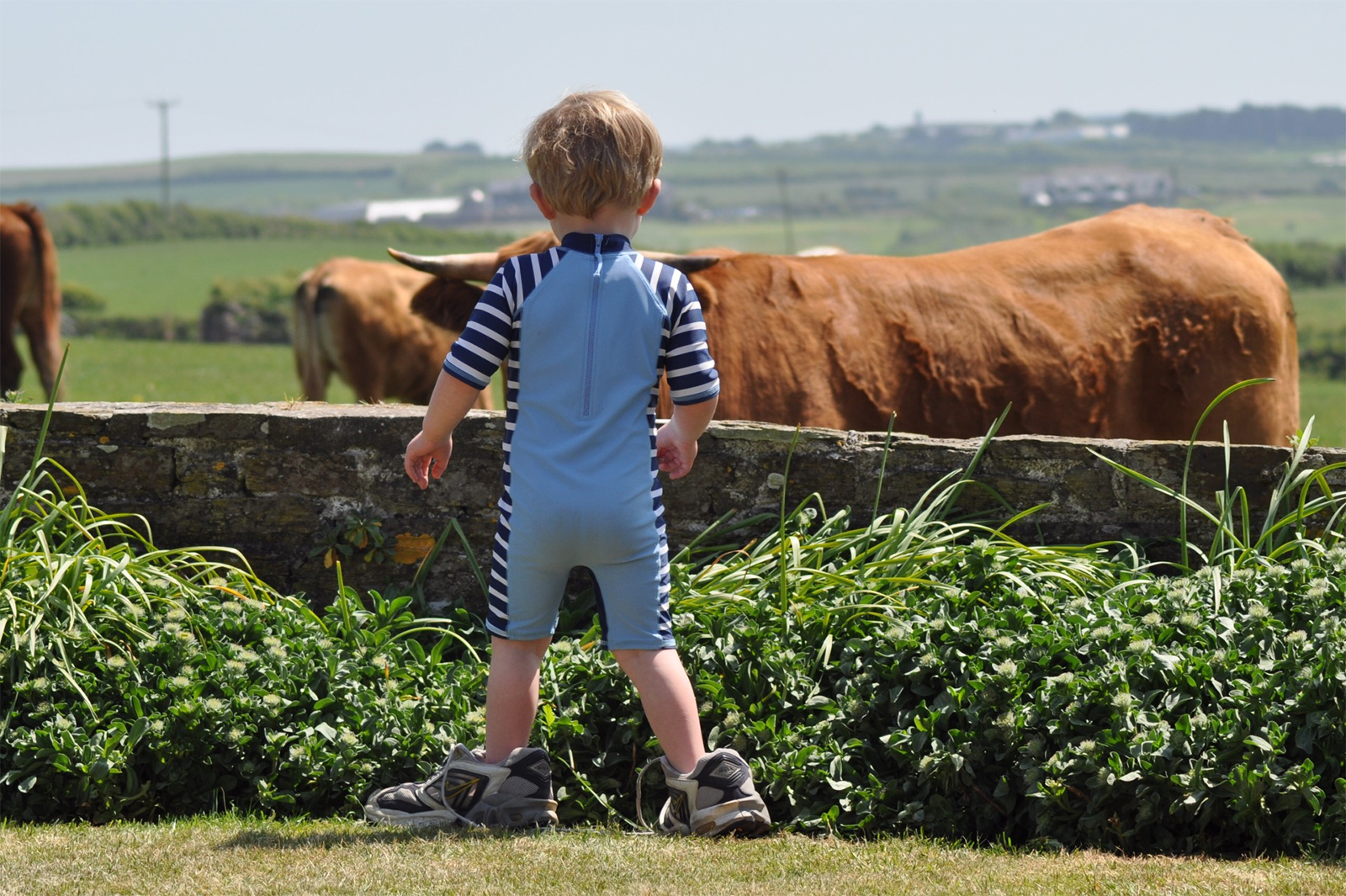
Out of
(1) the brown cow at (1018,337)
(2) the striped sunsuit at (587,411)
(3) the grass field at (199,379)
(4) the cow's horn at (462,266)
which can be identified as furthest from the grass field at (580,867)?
(3) the grass field at (199,379)

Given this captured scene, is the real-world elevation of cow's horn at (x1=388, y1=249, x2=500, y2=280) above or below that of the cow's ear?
above

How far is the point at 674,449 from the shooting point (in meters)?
3.33

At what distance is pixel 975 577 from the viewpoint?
3.97m

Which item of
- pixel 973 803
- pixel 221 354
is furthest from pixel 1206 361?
pixel 221 354

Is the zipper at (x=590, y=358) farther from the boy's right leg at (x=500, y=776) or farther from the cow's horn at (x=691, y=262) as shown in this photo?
the cow's horn at (x=691, y=262)

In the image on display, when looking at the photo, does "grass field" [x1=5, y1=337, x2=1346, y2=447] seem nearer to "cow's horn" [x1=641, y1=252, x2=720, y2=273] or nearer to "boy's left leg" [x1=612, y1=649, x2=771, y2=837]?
"cow's horn" [x1=641, y1=252, x2=720, y2=273]

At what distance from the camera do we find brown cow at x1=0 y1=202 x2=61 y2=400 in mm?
15852

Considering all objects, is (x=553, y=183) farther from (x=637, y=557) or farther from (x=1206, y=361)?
(x=1206, y=361)

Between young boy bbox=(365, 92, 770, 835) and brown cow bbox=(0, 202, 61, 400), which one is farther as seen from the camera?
brown cow bbox=(0, 202, 61, 400)

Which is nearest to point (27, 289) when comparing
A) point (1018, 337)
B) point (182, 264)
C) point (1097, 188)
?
point (1018, 337)

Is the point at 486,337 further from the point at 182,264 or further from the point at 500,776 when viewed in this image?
the point at 182,264

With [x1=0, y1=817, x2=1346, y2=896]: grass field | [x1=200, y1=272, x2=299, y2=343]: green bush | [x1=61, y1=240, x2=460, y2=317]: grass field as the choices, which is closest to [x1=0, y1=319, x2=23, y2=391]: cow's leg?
[x1=0, y1=817, x2=1346, y2=896]: grass field

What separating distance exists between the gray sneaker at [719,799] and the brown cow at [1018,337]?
287 cm

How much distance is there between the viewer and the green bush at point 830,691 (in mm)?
3131
